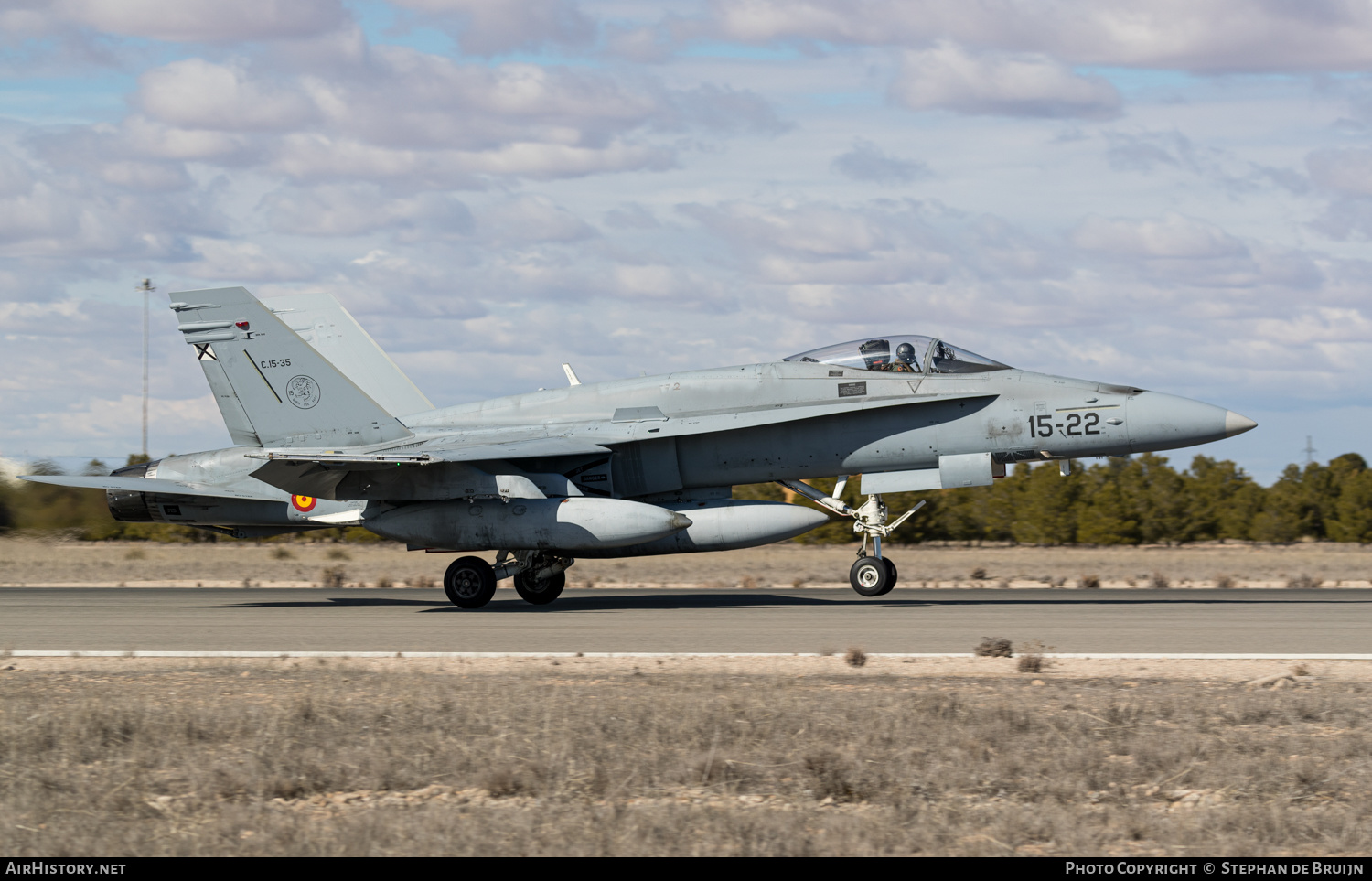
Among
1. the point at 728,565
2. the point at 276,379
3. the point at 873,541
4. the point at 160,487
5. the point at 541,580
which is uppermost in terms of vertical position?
the point at 276,379

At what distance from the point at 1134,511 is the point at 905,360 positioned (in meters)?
37.8

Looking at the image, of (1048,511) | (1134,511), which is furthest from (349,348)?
(1134,511)

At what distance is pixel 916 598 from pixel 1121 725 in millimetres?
11501

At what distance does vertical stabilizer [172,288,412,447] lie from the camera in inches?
746

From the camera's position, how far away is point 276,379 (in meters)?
19.0

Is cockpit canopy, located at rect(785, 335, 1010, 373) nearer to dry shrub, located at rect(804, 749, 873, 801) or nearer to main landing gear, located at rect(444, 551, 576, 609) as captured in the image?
main landing gear, located at rect(444, 551, 576, 609)

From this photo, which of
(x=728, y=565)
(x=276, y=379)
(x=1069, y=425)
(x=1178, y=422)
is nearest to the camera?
(x=1178, y=422)

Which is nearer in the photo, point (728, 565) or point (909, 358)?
point (909, 358)

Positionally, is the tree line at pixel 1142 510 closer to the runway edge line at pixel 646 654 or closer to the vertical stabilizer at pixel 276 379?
the vertical stabilizer at pixel 276 379

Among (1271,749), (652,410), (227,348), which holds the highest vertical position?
(227,348)

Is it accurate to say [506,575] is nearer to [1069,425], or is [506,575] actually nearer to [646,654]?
[646,654]
